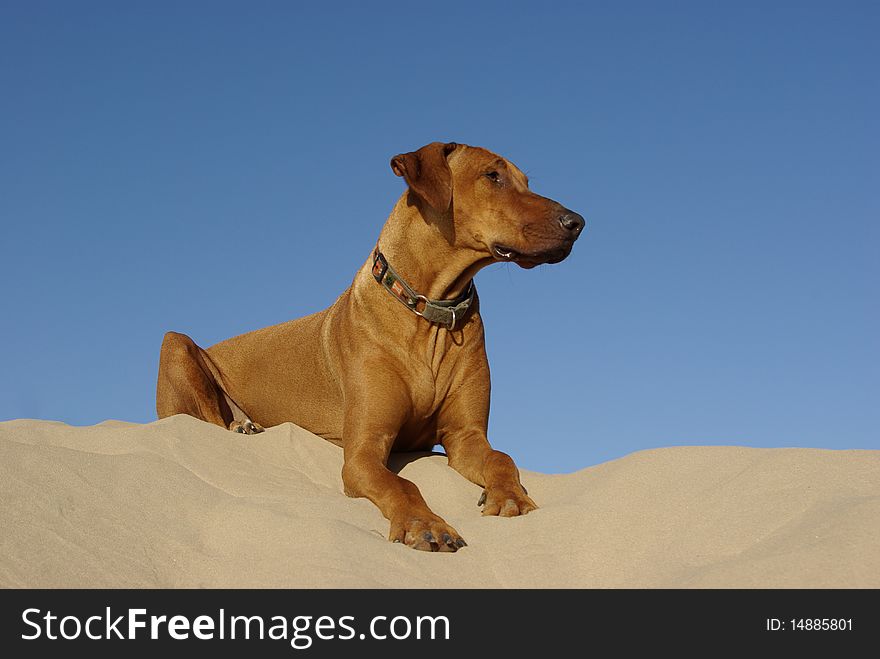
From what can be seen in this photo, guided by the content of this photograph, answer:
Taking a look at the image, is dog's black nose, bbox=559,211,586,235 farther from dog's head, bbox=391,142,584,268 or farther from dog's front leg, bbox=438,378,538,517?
dog's front leg, bbox=438,378,538,517

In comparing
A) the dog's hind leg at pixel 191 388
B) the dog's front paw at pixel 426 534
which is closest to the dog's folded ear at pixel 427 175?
the dog's front paw at pixel 426 534

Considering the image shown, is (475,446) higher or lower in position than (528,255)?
lower

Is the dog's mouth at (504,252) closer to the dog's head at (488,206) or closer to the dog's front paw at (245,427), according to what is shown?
the dog's head at (488,206)

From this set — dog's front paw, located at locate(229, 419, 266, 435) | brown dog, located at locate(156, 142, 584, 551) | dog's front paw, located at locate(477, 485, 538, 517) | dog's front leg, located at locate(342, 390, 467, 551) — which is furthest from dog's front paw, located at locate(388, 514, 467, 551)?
dog's front paw, located at locate(229, 419, 266, 435)

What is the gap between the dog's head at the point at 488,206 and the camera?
602 centimetres

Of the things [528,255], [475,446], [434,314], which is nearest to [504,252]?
[528,255]

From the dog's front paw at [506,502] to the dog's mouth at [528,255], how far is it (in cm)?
150

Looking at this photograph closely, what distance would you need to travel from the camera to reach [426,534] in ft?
15.0

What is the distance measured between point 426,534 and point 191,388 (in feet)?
13.2

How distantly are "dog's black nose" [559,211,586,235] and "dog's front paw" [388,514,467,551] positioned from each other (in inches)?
85.6

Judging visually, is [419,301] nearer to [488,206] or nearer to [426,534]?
[488,206]
